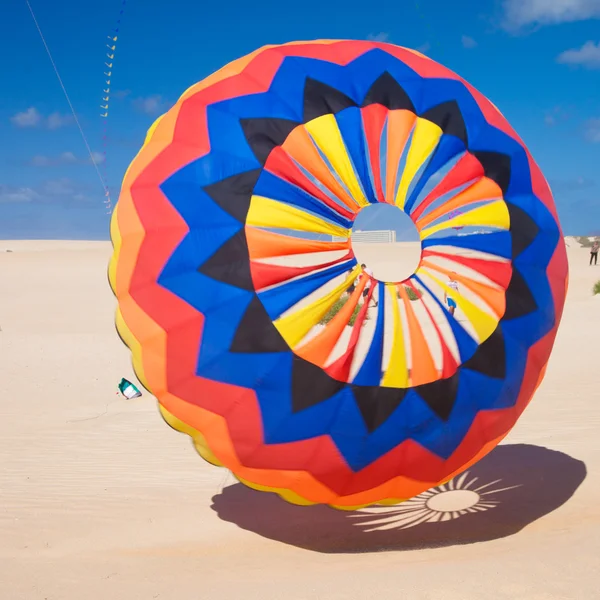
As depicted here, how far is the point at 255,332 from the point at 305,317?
1.12 feet

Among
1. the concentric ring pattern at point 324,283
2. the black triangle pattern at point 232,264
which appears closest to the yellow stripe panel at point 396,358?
the concentric ring pattern at point 324,283

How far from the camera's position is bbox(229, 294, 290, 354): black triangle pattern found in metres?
4.66

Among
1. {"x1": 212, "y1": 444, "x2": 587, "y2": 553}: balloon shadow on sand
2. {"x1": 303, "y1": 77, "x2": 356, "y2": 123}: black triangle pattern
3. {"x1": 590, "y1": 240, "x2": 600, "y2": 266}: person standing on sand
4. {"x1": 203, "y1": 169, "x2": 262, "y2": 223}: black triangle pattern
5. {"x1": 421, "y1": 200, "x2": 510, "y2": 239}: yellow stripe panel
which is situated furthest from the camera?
{"x1": 590, "y1": 240, "x2": 600, "y2": 266}: person standing on sand

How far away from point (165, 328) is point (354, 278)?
1.31 meters

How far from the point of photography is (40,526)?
656 cm

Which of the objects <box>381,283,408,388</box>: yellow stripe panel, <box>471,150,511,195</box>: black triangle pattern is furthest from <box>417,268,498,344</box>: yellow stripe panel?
<box>471,150,511,195</box>: black triangle pattern

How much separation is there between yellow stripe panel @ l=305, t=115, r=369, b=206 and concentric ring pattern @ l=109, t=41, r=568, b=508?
0.05ft

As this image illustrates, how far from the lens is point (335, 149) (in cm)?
482

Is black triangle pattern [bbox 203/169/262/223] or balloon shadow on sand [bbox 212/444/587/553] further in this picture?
balloon shadow on sand [bbox 212/444/587/553]

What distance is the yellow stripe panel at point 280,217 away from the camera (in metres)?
4.75

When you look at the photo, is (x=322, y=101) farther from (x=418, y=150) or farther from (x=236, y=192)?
(x=236, y=192)

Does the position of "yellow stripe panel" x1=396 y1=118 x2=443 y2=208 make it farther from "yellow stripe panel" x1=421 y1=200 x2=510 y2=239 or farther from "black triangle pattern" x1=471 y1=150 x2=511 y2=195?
"yellow stripe panel" x1=421 y1=200 x2=510 y2=239

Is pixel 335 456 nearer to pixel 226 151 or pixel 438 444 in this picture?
pixel 438 444

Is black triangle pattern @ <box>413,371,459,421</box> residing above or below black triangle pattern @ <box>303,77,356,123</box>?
below
